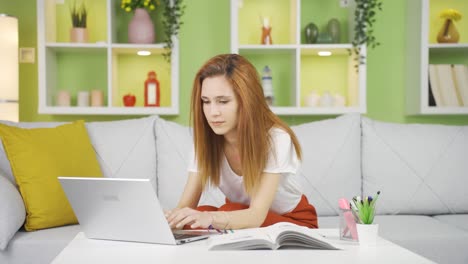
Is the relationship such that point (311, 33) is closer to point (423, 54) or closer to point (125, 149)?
point (423, 54)

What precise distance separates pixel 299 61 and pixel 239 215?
1.97 metres

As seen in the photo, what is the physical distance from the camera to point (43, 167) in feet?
8.04

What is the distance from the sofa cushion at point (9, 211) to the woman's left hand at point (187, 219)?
937mm

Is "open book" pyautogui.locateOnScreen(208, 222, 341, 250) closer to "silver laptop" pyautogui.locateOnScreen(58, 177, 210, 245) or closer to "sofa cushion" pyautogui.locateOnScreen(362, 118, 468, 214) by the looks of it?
"silver laptop" pyautogui.locateOnScreen(58, 177, 210, 245)

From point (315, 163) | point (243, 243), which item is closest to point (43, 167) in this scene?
point (315, 163)

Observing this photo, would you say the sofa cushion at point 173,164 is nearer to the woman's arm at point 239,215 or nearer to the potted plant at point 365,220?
the woman's arm at point 239,215

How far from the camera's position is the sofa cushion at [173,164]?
278 centimetres

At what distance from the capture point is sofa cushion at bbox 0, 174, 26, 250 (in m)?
2.19

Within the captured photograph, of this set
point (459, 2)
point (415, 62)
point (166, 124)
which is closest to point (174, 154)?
point (166, 124)

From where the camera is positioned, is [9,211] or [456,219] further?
[456,219]

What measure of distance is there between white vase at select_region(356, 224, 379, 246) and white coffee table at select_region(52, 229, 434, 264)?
0.06 feet

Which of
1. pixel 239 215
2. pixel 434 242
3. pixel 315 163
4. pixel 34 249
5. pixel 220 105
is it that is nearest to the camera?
pixel 239 215

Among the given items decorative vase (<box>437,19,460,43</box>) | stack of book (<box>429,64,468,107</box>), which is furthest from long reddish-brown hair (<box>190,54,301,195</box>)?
decorative vase (<box>437,19,460,43</box>)

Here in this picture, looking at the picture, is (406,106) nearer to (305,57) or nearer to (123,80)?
(305,57)
